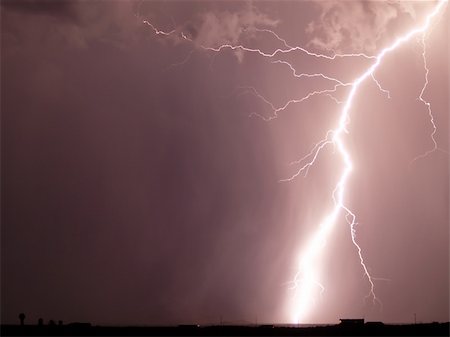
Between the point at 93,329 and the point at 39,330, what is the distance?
4.07 meters

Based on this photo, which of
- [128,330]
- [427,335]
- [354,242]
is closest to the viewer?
[354,242]

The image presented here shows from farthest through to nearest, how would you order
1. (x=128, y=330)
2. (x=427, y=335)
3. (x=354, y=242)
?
1. (x=128, y=330)
2. (x=427, y=335)
3. (x=354, y=242)

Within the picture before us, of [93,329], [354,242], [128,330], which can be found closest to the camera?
[354,242]

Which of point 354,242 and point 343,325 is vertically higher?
point 354,242

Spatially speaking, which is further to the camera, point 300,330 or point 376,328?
point 300,330

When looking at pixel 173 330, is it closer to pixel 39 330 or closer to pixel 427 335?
pixel 39 330

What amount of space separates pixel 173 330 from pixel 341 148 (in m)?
15.7

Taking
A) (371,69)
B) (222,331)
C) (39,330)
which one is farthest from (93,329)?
(371,69)

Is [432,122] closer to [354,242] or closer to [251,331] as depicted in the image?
[354,242]

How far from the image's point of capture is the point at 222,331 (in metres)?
47.7

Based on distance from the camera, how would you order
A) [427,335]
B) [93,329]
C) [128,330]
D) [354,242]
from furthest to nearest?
[128,330]
[93,329]
[427,335]
[354,242]

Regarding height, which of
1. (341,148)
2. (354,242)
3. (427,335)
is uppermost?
(341,148)

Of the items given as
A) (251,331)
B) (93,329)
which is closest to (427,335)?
(251,331)

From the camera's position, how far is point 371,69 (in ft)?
131
